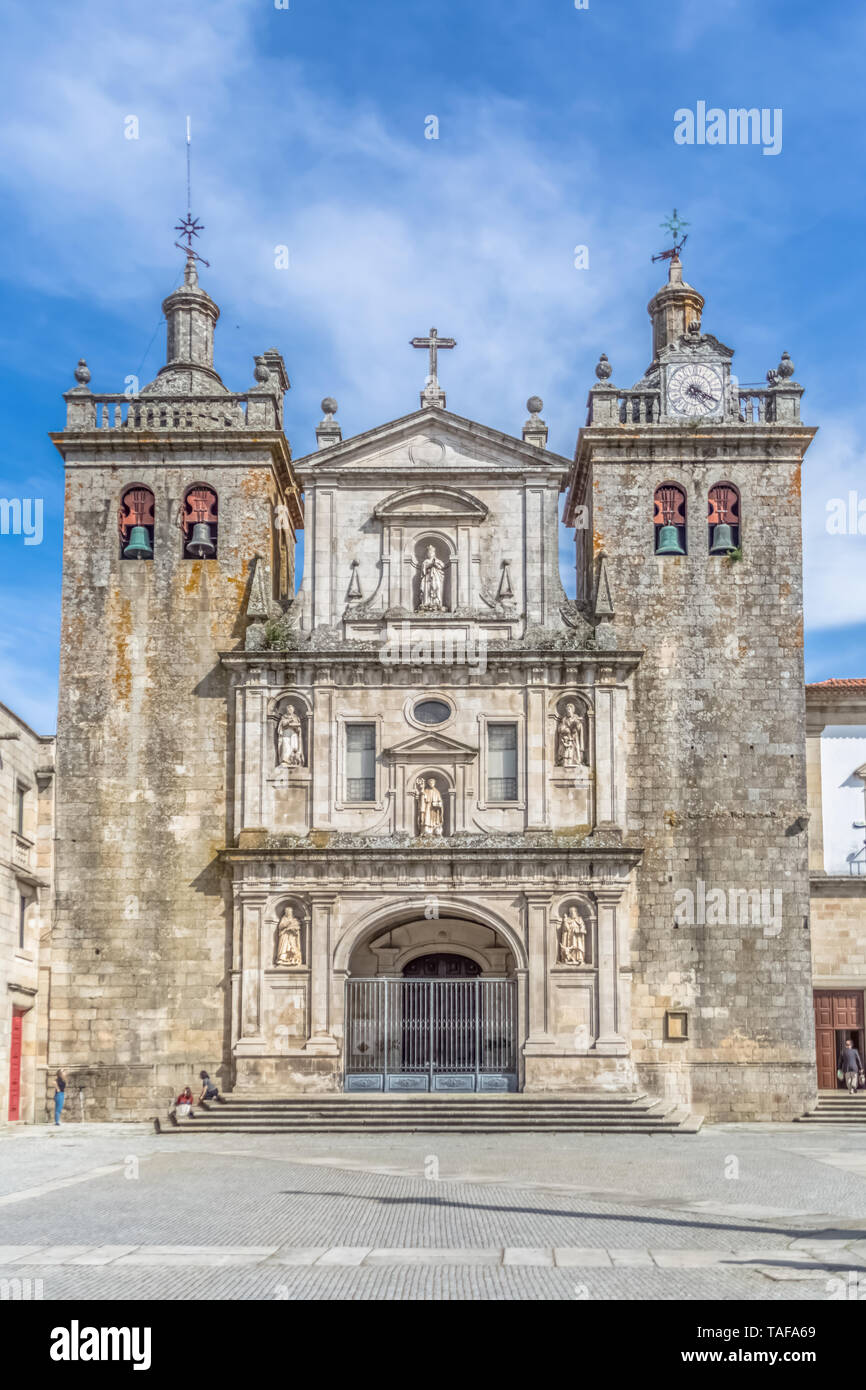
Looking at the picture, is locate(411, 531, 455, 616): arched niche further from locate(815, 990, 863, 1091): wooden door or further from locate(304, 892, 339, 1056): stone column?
locate(815, 990, 863, 1091): wooden door

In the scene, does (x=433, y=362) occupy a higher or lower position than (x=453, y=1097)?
higher

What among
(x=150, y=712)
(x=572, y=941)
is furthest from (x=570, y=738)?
(x=150, y=712)

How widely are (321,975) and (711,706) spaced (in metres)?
10.4

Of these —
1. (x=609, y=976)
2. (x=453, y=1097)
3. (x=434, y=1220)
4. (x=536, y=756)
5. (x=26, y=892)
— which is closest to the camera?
(x=434, y=1220)

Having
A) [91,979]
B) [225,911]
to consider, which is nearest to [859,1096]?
[225,911]

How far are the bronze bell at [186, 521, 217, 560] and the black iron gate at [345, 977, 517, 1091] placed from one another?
10178mm

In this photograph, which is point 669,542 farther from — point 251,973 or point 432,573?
point 251,973

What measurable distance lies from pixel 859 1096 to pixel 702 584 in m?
11.8

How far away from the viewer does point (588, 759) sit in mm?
32688

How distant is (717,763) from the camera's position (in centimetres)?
3312

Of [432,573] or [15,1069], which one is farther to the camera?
[432,573]

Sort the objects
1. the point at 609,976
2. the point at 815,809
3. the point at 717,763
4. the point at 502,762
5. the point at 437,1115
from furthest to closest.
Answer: the point at 815,809 → the point at 717,763 → the point at 502,762 → the point at 609,976 → the point at 437,1115

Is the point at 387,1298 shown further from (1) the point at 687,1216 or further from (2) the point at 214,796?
(2) the point at 214,796

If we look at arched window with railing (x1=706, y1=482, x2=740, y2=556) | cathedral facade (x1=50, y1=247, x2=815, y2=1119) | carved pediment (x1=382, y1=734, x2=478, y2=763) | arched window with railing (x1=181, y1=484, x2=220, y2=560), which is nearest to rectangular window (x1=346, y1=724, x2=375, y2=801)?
cathedral facade (x1=50, y1=247, x2=815, y2=1119)
